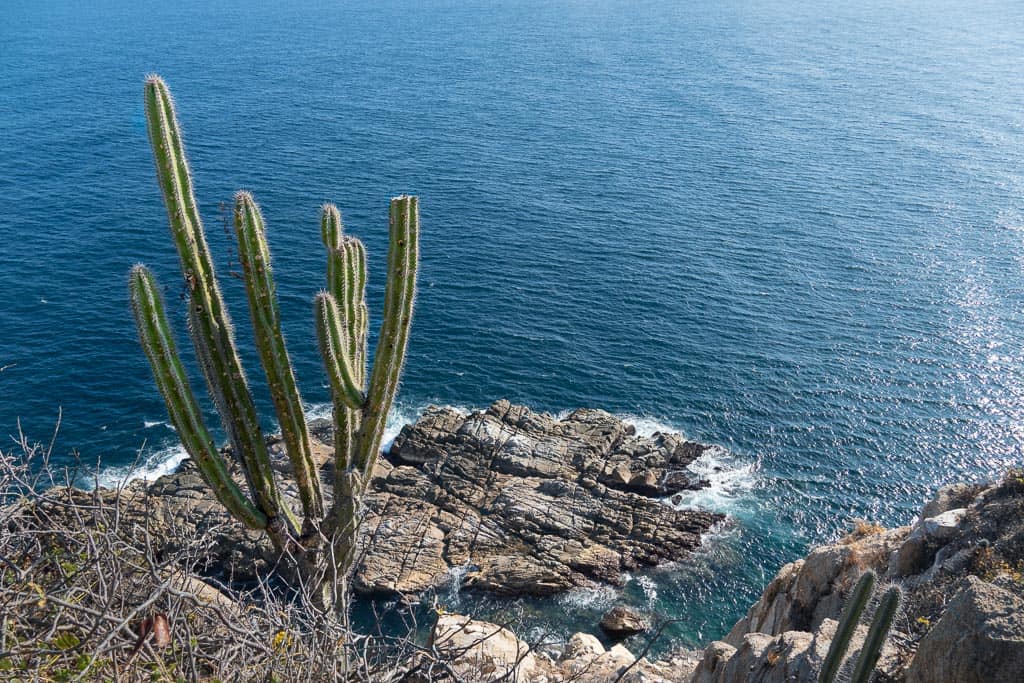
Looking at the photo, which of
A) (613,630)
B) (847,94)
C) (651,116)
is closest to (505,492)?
(613,630)

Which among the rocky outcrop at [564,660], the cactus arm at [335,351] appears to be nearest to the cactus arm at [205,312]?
the cactus arm at [335,351]

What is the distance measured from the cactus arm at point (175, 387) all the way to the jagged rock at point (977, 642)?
973 cm

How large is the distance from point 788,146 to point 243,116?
53630 mm

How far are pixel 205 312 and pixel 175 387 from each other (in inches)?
48.8

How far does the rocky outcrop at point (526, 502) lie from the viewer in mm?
33375

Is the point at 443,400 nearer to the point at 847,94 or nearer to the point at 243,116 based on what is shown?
the point at 243,116

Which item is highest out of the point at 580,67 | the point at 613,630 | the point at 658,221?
the point at 580,67

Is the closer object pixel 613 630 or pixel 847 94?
pixel 613 630

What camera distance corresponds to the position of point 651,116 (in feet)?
290

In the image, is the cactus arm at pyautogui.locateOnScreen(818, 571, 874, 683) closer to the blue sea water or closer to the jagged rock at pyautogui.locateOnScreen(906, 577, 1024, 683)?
the jagged rock at pyautogui.locateOnScreen(906, 577, 1024, 683)

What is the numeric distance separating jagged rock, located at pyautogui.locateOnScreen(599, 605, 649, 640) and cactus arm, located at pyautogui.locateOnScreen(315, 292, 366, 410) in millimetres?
21097

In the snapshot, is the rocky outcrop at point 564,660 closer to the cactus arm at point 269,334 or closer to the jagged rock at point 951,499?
the cactus arm at point 269,334

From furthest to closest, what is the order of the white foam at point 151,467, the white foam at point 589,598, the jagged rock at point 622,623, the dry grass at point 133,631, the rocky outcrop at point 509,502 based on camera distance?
the white foam at point 151,467 → the rocky outcrop at point 509,502 → the white foam at point 589,598 → the jagged rock at point 622,623 → the dry grass at point 133,631

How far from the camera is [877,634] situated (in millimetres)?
9336
